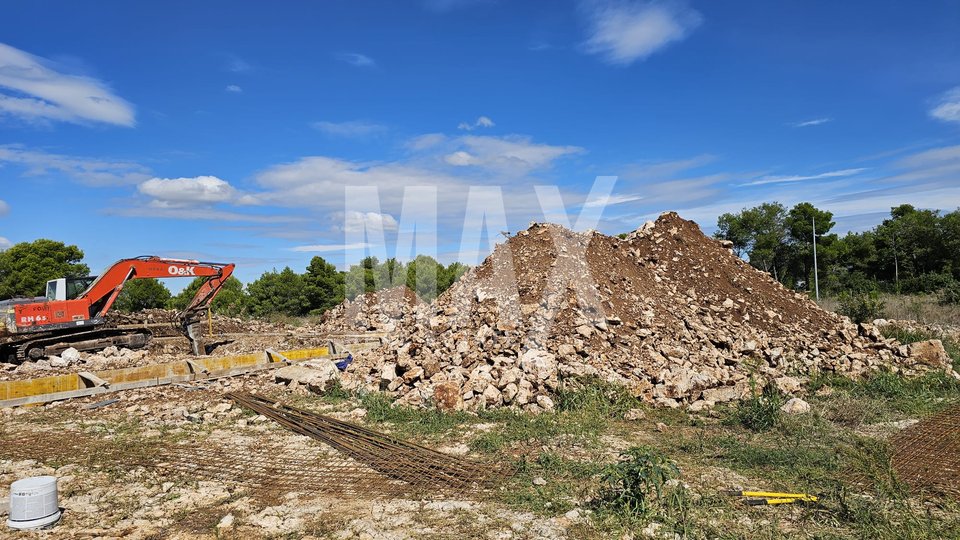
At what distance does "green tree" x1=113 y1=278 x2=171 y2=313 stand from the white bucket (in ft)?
101

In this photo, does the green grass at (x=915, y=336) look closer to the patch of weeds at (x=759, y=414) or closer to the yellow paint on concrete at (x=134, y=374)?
the patch of weeds at (x=759, y=414)

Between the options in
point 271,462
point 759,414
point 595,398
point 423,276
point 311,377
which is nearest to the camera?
point 271,462

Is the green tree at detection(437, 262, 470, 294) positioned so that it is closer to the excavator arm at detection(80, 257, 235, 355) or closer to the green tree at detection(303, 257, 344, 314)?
the green tree at detection(303, 257, 344, 314)

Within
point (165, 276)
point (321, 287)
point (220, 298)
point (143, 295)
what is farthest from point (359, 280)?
point (165, 276)

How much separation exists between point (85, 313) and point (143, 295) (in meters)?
21.8

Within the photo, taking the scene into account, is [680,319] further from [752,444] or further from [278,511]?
[278,511]

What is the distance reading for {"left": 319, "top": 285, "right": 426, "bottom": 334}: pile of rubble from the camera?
1992 centimetres

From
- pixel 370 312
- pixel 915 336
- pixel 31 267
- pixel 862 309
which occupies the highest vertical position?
pixel 31 267

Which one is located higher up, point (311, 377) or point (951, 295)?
point (951, 295)

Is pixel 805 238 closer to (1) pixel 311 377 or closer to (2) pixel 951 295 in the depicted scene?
(2) pixel 951 295

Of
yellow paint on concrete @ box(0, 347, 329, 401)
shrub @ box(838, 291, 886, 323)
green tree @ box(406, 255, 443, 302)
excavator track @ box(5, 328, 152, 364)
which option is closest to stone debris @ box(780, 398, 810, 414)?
shrub @ box(838, 291, 886, 323)

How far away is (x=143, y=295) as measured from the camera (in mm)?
32469

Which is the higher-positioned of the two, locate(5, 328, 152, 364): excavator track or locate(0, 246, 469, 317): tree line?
locate(0, 246, 469, 317): tree line

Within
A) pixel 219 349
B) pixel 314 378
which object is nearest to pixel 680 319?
pixel 314 378
